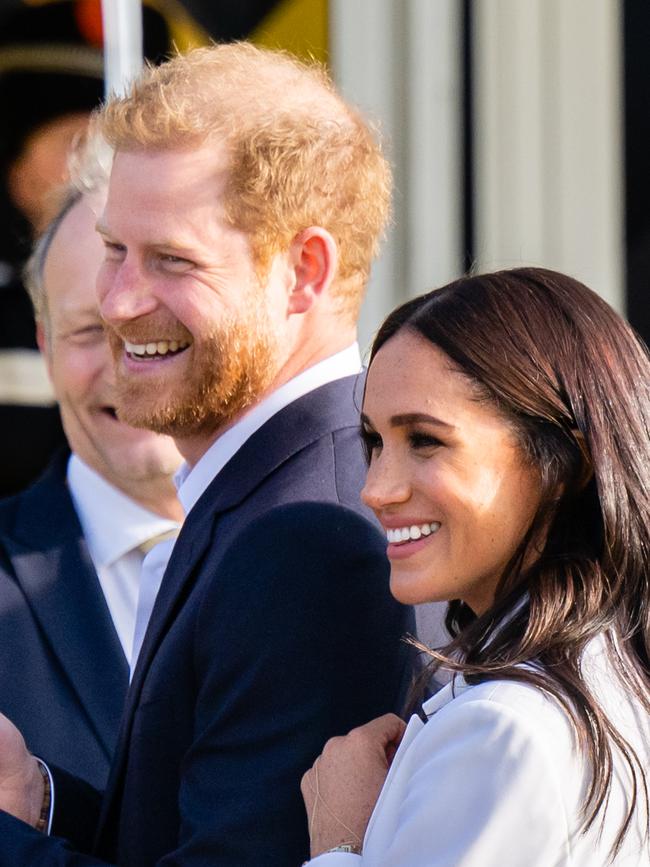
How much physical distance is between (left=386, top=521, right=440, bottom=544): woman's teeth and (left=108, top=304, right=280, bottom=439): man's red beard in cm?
42

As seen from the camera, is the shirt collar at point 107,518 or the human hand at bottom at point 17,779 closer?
the human hand at bottom at point 17,779

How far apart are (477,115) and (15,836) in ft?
8.65

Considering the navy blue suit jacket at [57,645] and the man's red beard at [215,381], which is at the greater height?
the man's red beard at [215,381]

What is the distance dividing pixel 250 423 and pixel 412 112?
2.13 m

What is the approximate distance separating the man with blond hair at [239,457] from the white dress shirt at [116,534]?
1.74 feet

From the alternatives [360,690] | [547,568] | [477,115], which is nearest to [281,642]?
[360,690]

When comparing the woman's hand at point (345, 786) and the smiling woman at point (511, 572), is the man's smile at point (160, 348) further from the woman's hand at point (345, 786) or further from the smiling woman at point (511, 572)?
the woman's hand at point (345, 786)

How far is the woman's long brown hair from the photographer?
1.51 meters

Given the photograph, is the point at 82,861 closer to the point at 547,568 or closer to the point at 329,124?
the point at 547,568

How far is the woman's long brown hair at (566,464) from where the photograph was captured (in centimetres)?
151

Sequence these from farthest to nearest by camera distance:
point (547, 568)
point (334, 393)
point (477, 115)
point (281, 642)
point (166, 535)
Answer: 1. point (477, 115)
2. point (166, 535)
3. point (334, 393)
4. point (281, 642)
5. point (547, 568)

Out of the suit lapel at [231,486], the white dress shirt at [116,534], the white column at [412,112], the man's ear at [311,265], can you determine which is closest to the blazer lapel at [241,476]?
the suit lapel at [231,486]

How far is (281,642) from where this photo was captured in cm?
169

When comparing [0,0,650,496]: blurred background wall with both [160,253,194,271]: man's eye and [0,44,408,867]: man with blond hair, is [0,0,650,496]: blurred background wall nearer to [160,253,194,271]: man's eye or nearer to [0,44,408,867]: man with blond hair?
[0,44,408,867]: man with blond hair
